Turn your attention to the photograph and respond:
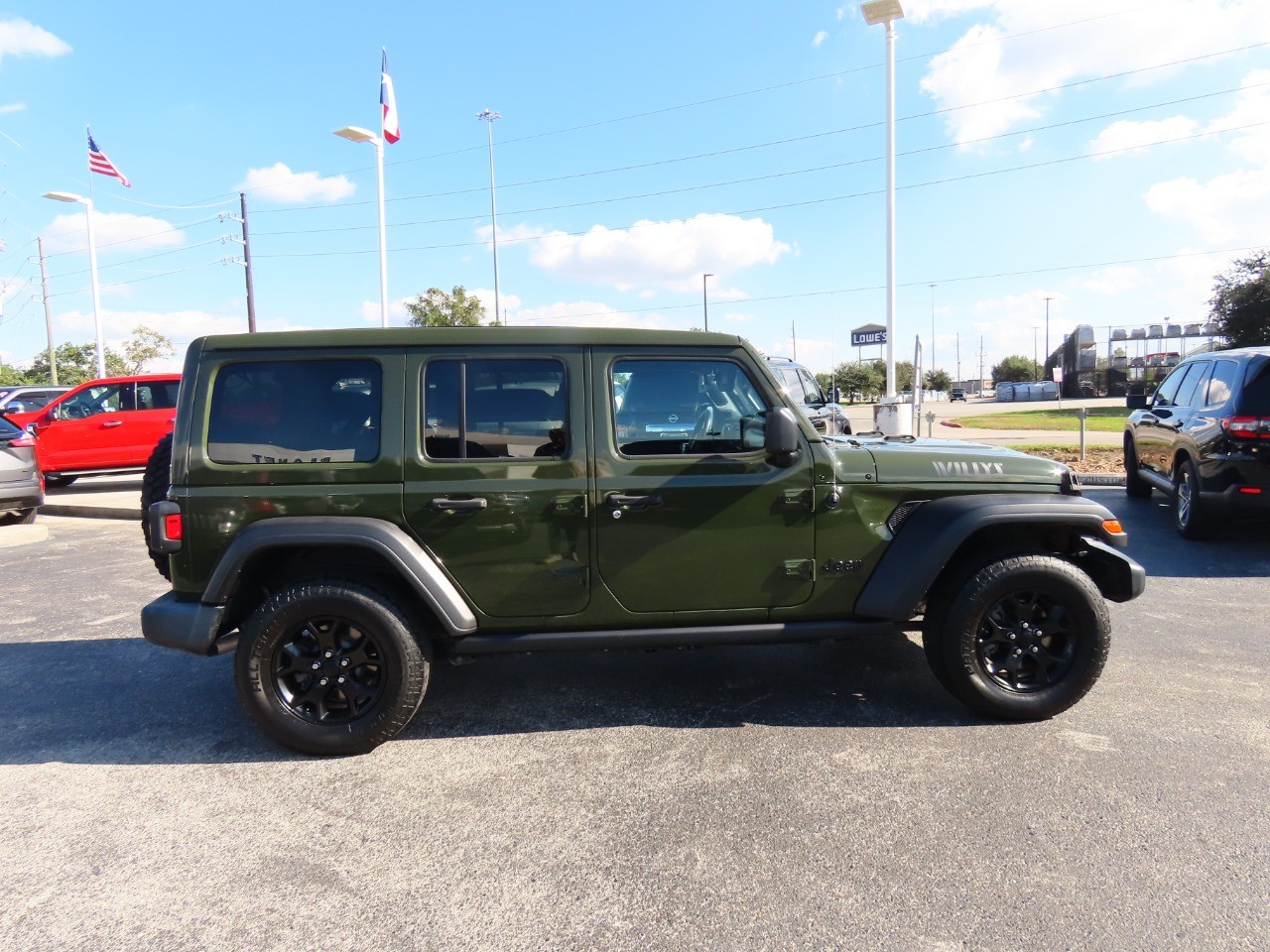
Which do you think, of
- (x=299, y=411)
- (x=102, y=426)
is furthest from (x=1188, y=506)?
(x=102, y=426)

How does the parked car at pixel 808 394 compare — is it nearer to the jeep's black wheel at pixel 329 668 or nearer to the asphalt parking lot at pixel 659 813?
the asphalt parking lot at pixel 659 813

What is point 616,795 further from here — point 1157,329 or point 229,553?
point 1157,329

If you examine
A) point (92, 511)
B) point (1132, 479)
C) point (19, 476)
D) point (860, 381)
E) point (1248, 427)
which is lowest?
point (92, 511)

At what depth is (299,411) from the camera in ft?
11.5

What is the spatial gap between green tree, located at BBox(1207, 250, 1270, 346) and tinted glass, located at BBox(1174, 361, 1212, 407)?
28.1 metres

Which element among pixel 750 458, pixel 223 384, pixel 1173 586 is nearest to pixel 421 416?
A: pixel 223 384

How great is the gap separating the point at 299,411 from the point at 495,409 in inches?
34.3

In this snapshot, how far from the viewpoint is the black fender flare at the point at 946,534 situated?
11.4ft

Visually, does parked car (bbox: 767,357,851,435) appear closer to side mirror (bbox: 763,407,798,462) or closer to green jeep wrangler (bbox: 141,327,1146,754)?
green jeep wrangler (bbox: 141,327,1146,754)

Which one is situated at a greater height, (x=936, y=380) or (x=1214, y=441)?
(x=936, y=380)

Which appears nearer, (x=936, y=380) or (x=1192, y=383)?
(x=1192, y=383)

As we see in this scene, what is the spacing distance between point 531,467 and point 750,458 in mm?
980

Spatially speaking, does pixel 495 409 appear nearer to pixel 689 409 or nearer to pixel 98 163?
pixel 689 409

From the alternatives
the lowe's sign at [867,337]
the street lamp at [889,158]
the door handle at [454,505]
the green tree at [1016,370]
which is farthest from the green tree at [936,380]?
the door handle at [454,505]
